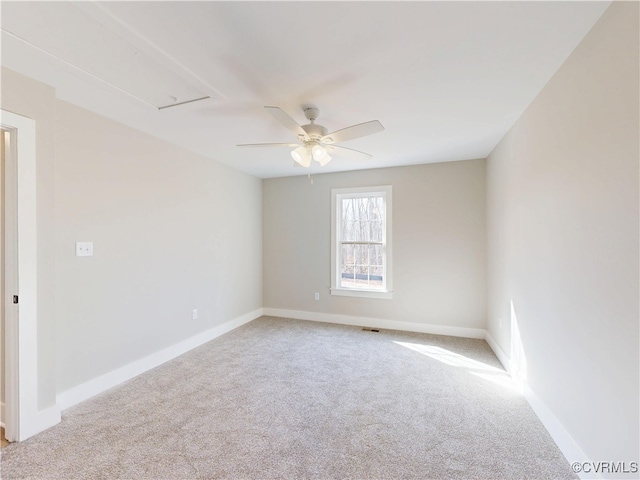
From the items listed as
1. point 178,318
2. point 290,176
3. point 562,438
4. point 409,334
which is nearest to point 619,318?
point 562,438

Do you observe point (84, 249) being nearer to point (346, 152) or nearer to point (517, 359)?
point (346, 152)

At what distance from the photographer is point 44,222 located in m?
2.05

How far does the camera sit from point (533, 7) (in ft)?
4.38

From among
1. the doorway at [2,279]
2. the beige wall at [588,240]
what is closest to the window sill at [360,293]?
the beige wall at [588,240]

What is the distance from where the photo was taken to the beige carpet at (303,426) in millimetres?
1696

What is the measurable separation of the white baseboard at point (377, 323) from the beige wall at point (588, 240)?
1593mm

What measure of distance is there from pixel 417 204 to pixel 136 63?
11.8 feet

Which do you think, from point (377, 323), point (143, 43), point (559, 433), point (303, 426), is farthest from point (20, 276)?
point (377, 323)

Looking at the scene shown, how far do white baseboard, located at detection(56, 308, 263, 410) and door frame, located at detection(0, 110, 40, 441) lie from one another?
0.87ft

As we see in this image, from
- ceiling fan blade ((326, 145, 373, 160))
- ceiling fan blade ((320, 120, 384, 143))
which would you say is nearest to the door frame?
ceiling fan blade ((320, 120, 384, 143))

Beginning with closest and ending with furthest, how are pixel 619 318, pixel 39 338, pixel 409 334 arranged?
pixel 619 318 → pixel 39 338 → pixel 409 334

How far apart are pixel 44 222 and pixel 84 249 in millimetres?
430

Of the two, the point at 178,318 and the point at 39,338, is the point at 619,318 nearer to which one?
the point at 39,338

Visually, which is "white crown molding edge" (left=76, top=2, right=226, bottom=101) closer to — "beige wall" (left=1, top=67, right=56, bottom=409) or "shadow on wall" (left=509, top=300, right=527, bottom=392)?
"beige wall" (left=1, top=67, right=56, bottom=409)
